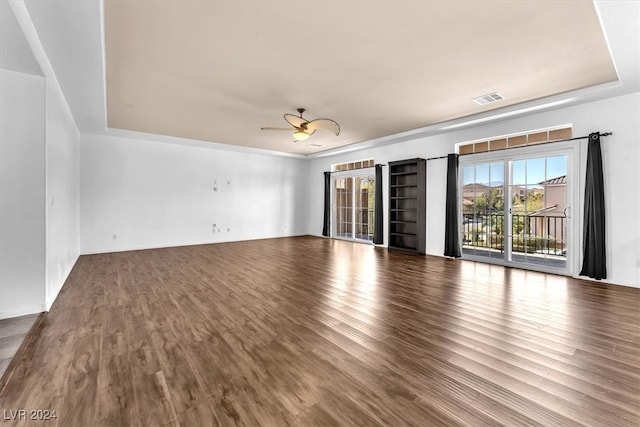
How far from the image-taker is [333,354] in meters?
2.21

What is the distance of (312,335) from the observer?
2537 millimetres

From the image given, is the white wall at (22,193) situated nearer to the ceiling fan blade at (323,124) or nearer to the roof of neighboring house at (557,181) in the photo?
the ceiling fan blade at (323,124)

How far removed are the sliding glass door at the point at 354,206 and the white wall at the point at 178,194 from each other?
1.62 meters

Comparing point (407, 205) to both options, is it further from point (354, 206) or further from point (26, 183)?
point (26, 183)

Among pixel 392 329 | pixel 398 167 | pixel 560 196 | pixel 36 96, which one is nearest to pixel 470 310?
pixel 392 329

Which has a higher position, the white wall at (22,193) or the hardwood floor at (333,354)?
the white wall at (22,193)

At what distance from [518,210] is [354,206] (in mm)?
4520

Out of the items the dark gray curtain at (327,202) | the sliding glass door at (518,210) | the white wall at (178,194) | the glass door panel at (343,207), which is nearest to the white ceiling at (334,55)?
the sliding glass door at (518,210)

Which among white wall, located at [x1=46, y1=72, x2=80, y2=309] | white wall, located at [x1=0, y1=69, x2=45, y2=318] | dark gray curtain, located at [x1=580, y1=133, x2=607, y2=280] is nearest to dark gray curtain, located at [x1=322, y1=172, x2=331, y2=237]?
dark gray curtain, located at [x1=580, y1=133, x2=607, y2=280]

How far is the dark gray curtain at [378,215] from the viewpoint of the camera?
7688 millimetres

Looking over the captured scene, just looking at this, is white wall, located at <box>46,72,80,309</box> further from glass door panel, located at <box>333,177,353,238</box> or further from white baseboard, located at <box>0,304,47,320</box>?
glass door panel, located at <box>333,177,353,238</box>

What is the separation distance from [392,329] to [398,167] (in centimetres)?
539

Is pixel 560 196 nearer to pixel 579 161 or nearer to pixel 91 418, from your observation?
pixel 579 161

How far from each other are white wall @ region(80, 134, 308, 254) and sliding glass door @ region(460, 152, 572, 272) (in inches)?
234
